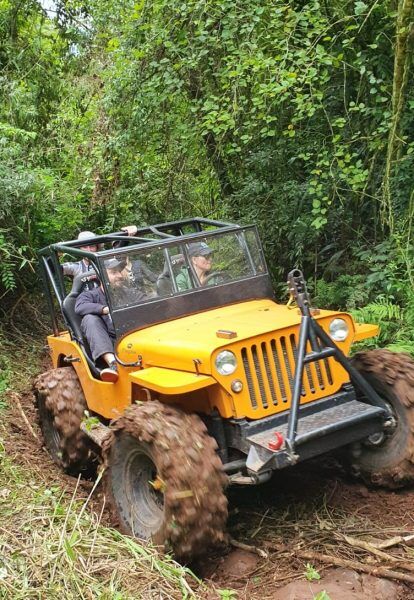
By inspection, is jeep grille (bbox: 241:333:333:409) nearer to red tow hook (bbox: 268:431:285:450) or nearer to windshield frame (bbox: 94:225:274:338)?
red tow hook (bbox: 268:431:285:450)

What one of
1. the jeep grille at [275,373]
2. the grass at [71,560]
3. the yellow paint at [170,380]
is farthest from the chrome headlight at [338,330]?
the grass at [71,560]

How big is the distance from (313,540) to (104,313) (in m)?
2.41

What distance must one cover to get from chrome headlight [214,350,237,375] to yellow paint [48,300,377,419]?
0.09 feet

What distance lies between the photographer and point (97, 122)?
10219mm

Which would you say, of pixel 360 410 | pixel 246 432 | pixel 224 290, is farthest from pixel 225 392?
pixel 224 290

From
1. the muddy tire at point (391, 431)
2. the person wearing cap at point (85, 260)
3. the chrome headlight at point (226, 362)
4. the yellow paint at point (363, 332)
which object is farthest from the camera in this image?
the person wearing cap at point (85, 260)

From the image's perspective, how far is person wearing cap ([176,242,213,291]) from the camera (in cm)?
514

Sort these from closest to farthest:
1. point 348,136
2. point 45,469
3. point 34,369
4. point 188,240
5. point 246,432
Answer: point 246,432 < point 188,240 < point 45,469 < point 348,136 < point 34,369

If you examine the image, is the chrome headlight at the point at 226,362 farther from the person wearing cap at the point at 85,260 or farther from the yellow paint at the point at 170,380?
the person wearing cap at the point at 85,260

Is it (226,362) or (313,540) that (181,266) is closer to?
(226,362)

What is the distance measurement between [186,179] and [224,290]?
545cm

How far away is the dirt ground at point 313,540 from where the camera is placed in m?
3.51

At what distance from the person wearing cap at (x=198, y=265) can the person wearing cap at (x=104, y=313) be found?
0.35 meters

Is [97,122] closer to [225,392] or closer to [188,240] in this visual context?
[188,240]
